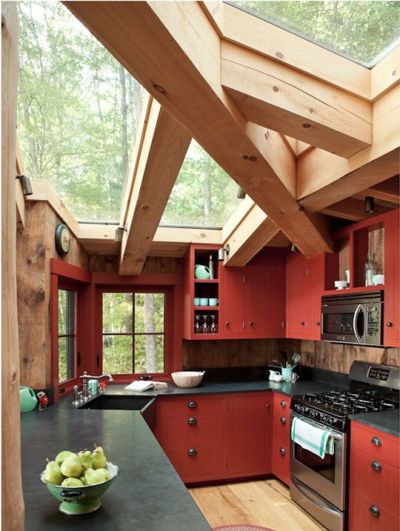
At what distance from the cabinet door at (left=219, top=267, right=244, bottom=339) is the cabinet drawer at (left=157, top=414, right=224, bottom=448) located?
829 millimetres

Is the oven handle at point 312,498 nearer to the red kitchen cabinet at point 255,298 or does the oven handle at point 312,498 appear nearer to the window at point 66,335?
the red kitchen cabinet at point 255,298

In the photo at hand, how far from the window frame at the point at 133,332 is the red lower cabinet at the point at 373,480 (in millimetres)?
2202

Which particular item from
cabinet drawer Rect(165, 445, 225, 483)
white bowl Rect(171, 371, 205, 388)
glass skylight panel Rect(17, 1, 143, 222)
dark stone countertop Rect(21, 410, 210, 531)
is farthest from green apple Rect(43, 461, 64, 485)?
white bowl Rect(171, 371, 205, 388)

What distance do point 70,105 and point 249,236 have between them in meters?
1.85

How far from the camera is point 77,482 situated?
1.42 m

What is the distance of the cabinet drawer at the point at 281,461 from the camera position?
366 cm

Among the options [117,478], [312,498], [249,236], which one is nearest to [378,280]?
[249,236]

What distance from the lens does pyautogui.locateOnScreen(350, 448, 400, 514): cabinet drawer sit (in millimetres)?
2500

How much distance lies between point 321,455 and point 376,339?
906mm

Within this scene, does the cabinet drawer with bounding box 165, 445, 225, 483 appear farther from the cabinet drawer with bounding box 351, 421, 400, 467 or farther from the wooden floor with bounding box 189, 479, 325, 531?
the cabinet drawer with bounding box 351, 421, 400, 467

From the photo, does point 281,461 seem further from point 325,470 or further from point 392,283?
point 392,283

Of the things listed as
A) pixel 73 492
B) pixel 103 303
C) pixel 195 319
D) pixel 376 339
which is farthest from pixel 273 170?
pixel 103 303

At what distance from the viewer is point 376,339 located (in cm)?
299

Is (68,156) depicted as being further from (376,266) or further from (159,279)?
(376,266)
